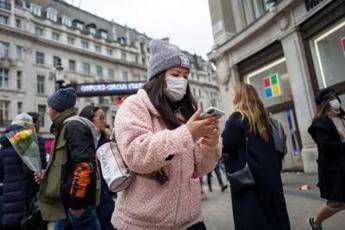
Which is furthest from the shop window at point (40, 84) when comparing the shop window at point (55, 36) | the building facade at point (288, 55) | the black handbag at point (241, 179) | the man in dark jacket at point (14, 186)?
the black handbag at point (241, 179)

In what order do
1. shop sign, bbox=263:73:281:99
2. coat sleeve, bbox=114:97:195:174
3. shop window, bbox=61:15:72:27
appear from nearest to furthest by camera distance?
coat sleeve, bbox=114:97:195:174 < shop sign, bbox=263:73:281:99 < shop window, bbox=61:15:72:27

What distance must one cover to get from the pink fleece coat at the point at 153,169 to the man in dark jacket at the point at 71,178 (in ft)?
3.08

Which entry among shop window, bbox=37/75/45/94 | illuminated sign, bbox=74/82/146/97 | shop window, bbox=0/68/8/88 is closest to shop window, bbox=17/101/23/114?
shop window, bbox=0/68/8/88

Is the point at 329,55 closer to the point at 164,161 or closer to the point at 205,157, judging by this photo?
the point at 205,157

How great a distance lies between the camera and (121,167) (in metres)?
1.57

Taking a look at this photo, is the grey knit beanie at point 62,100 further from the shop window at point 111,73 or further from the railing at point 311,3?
the shop window at point 111,73

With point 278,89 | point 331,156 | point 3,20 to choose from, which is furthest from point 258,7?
point 3,20

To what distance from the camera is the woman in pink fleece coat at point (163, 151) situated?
142 cm

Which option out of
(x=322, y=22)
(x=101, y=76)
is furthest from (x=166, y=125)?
(x=101, y=76)

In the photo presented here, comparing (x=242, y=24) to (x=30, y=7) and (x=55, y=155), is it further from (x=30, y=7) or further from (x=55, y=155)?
(x=30, y=7)

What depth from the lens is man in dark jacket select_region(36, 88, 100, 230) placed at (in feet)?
8.20

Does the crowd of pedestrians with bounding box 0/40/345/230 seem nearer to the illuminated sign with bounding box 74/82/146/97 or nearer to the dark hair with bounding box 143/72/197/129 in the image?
the dark hair with bounding box 143/72/197/129

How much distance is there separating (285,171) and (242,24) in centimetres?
659

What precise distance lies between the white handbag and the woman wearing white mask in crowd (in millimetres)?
3107
